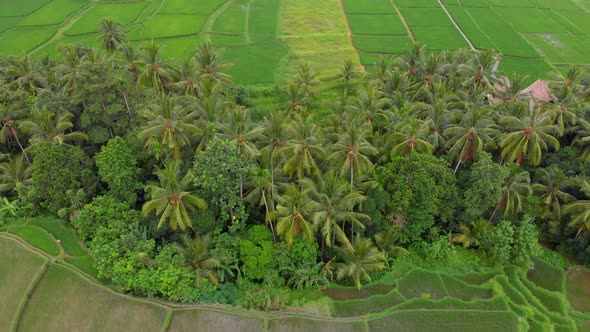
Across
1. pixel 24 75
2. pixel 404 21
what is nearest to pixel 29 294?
pixel 24 75

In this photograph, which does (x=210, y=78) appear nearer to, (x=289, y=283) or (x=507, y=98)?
(x=289, y=283)

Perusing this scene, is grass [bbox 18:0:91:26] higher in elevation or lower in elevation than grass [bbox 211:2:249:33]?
lower

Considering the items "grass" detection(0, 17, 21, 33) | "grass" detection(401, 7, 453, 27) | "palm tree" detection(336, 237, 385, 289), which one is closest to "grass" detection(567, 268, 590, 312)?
"palm tree" detection(336, 237, 385, 289)

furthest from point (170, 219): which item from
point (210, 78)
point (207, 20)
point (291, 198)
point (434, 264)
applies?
point (207, 20)

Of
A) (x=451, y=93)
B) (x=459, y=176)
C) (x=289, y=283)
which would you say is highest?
(x=451, y=93)

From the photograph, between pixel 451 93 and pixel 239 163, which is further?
pixel 451 93

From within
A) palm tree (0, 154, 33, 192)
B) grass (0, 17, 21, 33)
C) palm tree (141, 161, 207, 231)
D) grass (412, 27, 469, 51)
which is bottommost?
palm tree (0, 154, 33, 192)

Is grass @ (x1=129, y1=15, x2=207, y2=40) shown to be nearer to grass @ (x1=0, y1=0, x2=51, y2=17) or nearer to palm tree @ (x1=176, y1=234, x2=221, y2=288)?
grass @ (x1=0, y1=0, x2=51, y2=17)

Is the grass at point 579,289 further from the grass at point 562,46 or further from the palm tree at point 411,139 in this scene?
the grass at point 562,46
